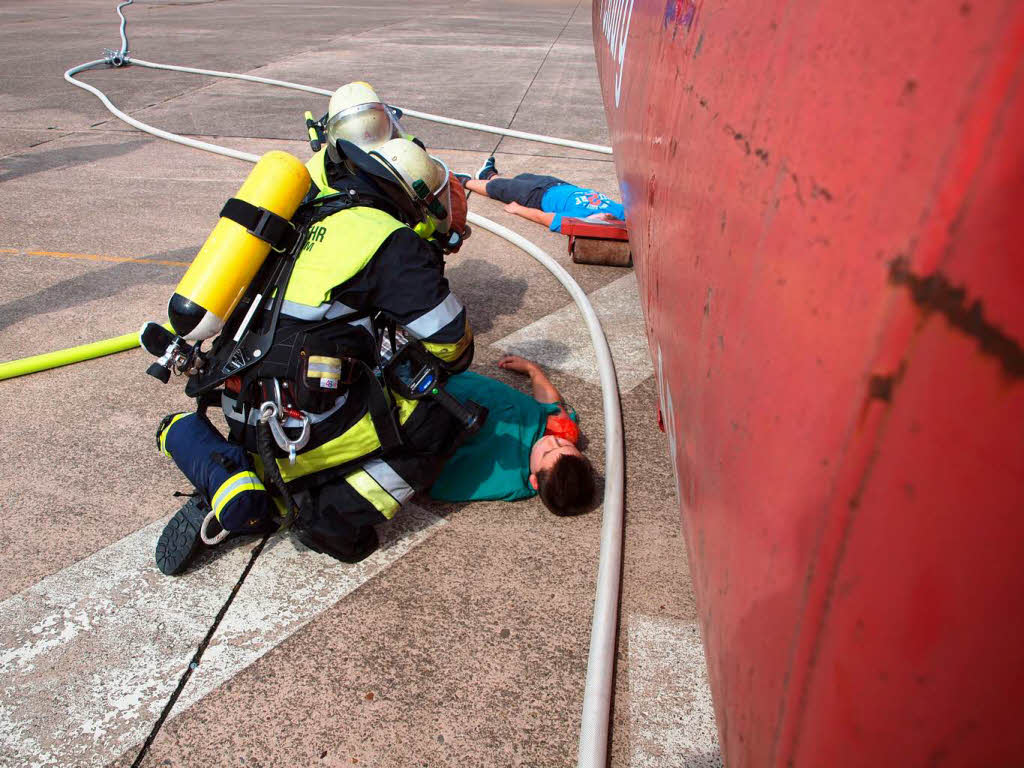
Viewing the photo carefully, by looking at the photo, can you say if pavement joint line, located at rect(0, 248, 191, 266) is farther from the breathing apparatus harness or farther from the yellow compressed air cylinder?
the yellow compressed air cylinder

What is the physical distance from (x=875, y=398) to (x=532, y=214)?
5.34m

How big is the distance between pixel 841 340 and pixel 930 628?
10.5 inches

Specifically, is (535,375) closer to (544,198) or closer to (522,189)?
(544,198)

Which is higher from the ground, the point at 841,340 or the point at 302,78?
the point at 841,340

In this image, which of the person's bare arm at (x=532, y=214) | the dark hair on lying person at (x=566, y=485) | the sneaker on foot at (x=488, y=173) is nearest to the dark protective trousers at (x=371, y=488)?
the dark hair on lying person at (x=566, y=485)

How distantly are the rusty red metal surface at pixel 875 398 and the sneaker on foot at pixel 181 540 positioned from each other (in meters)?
2.08

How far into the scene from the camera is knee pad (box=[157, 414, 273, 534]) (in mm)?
2463

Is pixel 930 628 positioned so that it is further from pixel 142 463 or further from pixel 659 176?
pixel 142 463

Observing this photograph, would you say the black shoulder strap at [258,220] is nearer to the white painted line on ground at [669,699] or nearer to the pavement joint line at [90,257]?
the white painted line on ground at [669,699]

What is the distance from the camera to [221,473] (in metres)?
2.55

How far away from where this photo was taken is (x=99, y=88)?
10.0m

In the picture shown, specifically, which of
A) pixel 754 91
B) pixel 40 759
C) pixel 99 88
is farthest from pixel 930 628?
pixel 99 88

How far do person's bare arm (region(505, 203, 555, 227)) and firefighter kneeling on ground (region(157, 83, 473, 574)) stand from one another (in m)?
2.95

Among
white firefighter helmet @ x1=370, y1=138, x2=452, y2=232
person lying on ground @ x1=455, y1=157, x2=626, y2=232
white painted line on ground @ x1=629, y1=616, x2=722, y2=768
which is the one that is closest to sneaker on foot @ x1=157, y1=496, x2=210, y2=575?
white firefighter helmet @ x1=370, y1=138, x2=452, y2=232
